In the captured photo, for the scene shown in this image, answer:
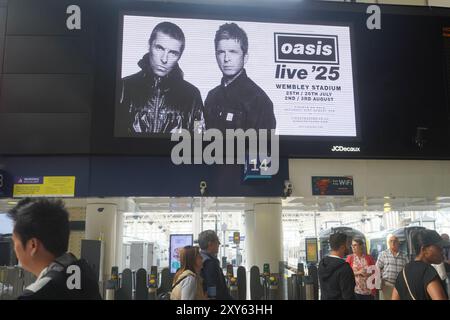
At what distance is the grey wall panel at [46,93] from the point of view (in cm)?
444

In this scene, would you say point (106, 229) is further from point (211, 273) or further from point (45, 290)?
point (45, 290)

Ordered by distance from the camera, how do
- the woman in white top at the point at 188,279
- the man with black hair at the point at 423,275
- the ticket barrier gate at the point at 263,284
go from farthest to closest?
the ticket barrier gate at the point at 263,284 → the woman in white top at the point at 188,279 → the man with black hair at the point at 423,275

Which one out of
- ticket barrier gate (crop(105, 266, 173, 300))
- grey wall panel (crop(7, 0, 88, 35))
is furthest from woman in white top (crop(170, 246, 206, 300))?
grey wall panel (crop(7, 0, 88, 35))

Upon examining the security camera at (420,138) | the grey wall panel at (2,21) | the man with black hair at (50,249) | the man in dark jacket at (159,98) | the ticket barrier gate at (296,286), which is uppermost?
the grey wall panel at (2,21)

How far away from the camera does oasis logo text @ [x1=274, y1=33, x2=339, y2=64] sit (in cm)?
475

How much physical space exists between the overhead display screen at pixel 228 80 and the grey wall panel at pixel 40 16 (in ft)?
2.03

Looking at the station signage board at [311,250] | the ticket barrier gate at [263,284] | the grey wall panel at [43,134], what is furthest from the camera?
the station signage board at [311,250]

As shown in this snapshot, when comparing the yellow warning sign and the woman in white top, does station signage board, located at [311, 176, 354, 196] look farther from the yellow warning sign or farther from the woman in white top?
the yellow warning sign

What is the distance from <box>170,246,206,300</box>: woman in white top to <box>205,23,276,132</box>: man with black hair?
1.86m

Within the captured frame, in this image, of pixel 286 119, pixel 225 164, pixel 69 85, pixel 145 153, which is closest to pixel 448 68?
pixel 286 119

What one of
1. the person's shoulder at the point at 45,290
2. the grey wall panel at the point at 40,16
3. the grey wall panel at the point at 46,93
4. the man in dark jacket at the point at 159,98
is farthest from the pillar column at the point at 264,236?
the person's shoulder at the point at 45,290

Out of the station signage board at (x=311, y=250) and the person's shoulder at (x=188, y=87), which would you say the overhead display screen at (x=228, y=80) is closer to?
the person's shoulder at (x=188, y=87)

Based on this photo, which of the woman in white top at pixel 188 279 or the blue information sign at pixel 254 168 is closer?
the woman in white top at pixel 188 279

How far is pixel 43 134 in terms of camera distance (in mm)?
4383
